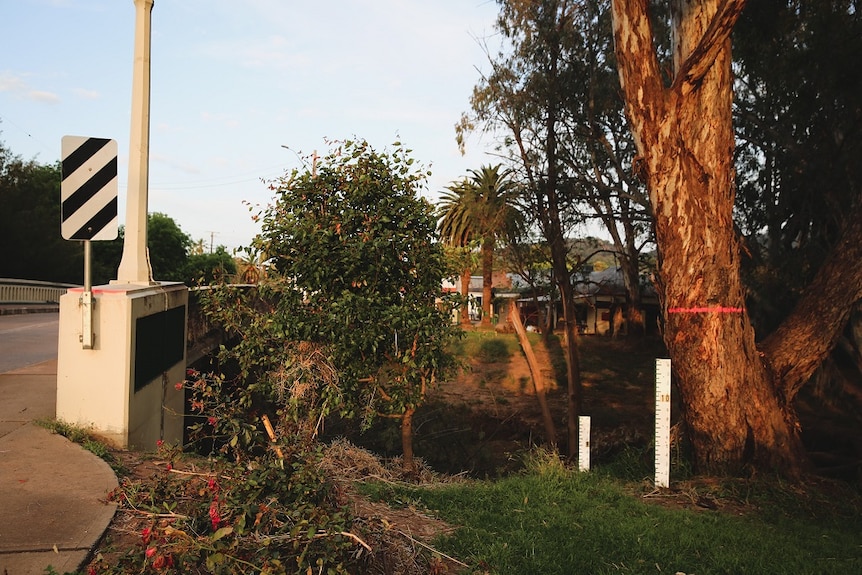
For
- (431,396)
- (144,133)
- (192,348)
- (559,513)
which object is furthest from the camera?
(431,396)

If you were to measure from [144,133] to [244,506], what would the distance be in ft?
17.8

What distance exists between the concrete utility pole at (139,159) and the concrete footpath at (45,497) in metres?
1.71

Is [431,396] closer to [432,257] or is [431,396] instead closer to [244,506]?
[432,257]

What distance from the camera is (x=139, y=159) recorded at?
792cm

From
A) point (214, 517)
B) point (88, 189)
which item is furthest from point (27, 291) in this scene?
point (214, 517)

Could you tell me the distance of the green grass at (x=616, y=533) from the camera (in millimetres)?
4816

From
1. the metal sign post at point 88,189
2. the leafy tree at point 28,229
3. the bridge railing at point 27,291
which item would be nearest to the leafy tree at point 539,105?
the metal sign post at point 88,189

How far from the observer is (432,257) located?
9.30 metres

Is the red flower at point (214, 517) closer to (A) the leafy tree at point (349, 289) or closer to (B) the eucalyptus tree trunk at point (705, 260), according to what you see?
(A) the leafy tree at point (349, 289)

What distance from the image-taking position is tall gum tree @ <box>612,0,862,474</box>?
8117 mm

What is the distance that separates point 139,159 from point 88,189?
1534 mm

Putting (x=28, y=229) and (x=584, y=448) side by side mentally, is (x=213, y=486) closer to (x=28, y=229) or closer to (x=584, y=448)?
(x=584, y=448)

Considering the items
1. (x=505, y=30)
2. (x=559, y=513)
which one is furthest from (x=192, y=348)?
(x=505, y=30)

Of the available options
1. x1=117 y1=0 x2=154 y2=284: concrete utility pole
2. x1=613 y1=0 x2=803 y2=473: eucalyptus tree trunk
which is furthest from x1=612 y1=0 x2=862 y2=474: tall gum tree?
x1=117 y1=0 x2=154 y2=284: concrete utility pole
